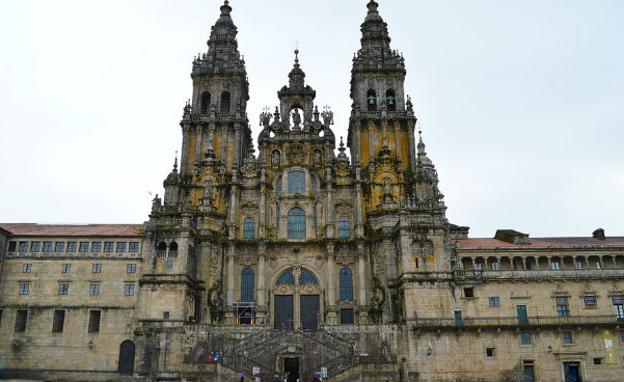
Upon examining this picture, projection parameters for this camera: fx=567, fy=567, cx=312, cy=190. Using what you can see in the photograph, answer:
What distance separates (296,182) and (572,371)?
3053 centimetres

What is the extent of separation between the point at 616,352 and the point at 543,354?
20.4 feet

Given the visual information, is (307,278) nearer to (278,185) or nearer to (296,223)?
(296,223)

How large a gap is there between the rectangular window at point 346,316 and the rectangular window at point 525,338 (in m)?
15.1

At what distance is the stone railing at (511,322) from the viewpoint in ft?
158

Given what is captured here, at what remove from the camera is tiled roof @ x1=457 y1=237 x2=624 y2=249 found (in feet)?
→ 170

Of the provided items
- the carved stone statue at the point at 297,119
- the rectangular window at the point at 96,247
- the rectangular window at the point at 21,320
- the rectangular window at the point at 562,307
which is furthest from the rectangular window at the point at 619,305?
the rectangular window at the point at 21,320

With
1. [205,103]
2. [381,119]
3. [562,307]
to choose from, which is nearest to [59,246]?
[205,103]

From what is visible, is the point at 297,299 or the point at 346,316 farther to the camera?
the point at 297,299

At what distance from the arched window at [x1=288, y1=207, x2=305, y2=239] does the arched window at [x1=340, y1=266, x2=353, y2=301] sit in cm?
542

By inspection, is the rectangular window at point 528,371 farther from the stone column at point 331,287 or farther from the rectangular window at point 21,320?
the rectangular window at point 21,320

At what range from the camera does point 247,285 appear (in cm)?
5534

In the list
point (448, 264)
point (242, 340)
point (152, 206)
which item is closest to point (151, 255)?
point (152, 206)

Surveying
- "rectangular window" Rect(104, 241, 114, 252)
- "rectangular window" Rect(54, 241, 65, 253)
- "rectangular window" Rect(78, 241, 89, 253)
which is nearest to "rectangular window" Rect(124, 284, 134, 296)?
"rectangular window" Rect(104, 241, 114, 252)

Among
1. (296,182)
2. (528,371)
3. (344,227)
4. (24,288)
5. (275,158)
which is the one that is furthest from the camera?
(275,158)
